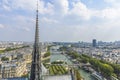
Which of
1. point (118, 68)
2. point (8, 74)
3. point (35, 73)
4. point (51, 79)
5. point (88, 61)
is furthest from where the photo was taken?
point (88, 61)

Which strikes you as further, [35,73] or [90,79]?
[90,79]

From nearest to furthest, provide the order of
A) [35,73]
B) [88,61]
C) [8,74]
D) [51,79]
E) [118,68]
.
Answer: [35,73]
[51,79]
[8,74]
[118,68]
[88,61]

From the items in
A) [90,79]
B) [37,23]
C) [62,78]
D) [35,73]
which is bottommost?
[90,79]

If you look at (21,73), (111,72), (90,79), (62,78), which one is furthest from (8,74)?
(62,78)

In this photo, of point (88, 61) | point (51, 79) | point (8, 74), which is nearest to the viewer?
point (51, 79)

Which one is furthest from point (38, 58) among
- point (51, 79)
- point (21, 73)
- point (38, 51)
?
point (21, 73)

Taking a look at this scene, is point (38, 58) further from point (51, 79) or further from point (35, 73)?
point (51, 79)

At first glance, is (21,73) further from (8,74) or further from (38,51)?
(38,51)

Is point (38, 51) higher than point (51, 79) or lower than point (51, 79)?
higher

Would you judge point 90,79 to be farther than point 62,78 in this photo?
Yes
